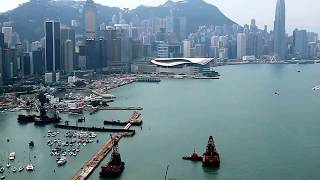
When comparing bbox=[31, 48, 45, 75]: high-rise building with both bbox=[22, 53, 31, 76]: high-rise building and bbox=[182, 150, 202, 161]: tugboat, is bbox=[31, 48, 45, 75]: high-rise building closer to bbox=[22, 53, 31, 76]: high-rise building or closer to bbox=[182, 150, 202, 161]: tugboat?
bbox=[22, 53, 31, 76]: high-rise building

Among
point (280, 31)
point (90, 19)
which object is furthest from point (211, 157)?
point (280, 31)

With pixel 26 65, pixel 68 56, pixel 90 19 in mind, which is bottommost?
pixel 26 65

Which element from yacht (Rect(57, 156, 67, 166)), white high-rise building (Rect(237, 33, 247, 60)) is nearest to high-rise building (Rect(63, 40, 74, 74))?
yacht (Rect(57, 156, 67, 166))

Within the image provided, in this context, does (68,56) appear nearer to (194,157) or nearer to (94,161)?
(94,161)

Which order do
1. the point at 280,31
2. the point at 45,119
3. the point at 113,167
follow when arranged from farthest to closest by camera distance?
the point at 280,31, the point at 45,119, the point at 113,167

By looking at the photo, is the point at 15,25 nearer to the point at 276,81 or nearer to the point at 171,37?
the point at 171,37

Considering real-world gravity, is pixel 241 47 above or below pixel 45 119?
above
